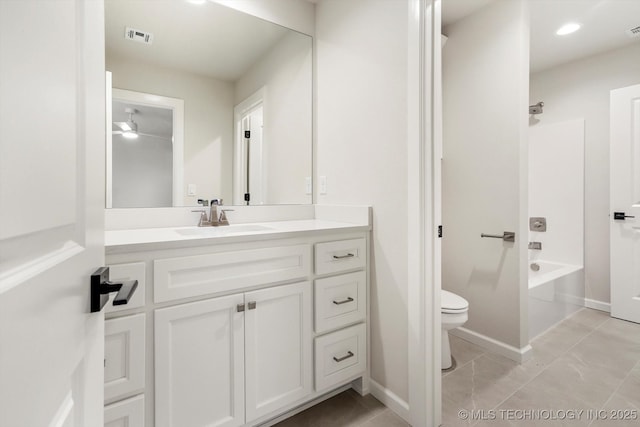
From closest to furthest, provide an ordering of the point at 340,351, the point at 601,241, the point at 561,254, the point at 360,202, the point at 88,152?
the point at 88,152 < the point at 340,351 < the point at 360,202 < the point at 601,241 < the point at 561,254

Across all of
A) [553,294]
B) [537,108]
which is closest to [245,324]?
[553,294]

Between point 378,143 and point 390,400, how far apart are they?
4.41 feet

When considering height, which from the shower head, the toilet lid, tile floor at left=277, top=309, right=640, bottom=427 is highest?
the shower head

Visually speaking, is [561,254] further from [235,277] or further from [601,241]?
[235,277]

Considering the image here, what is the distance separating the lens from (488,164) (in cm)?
217

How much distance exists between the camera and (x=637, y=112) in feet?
8.30

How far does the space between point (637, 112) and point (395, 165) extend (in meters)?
2.57

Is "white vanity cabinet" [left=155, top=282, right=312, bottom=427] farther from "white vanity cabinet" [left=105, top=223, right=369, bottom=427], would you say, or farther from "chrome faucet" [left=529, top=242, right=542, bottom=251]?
"chrome faucet" [left=529, top=242, right=542, bottom=251]

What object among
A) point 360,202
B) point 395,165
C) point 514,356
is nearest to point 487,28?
point 395,165

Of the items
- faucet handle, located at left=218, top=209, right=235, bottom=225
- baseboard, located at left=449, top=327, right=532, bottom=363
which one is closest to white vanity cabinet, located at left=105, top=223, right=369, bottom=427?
faucet handle, located at left=218, top=209, right=235, bottom=225

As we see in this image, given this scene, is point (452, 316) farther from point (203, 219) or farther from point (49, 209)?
point (49, 209)

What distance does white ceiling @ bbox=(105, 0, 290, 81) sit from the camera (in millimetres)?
1530

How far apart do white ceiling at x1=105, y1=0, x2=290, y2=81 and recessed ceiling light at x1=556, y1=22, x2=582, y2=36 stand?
88.6 inches

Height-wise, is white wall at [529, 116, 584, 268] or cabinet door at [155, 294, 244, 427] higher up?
white wall at [529, 116, 584, 268]
